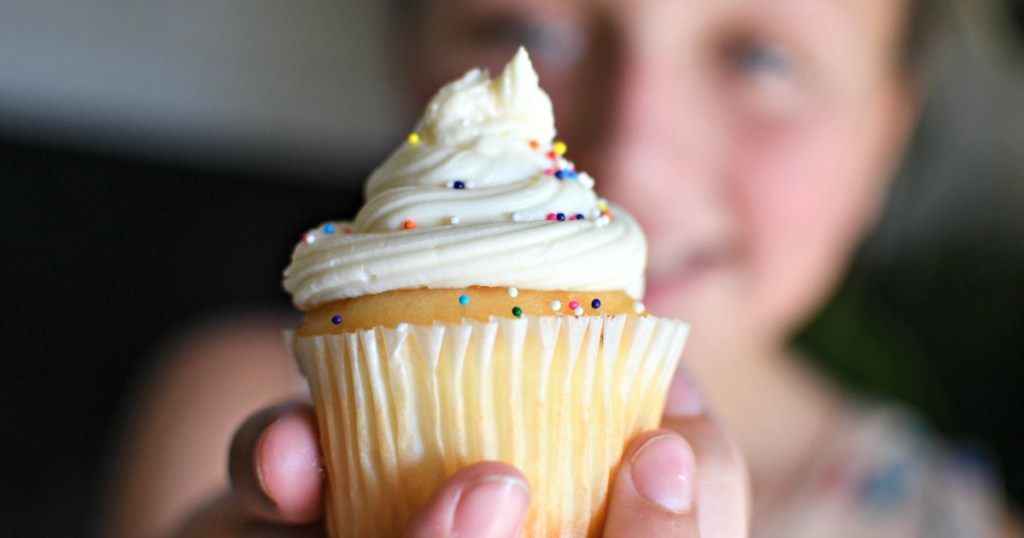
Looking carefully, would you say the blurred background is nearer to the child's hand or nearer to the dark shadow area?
the dark shadow area

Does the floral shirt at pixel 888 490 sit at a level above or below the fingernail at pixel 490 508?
below

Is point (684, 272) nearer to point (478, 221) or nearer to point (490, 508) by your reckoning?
point (478, 221)

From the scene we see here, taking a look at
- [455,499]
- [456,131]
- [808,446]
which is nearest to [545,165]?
[456,131]

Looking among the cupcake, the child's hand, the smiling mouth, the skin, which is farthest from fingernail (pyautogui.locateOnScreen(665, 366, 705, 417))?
the smiling mouth

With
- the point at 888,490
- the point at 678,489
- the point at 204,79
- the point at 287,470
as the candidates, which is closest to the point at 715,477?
the point at 678,489

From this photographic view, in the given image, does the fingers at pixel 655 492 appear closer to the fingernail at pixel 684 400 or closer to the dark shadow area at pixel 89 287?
the fingernail at pixel 684 400

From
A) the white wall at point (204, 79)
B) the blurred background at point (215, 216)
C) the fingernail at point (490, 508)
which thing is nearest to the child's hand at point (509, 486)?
the fingernail at point (490, 508)

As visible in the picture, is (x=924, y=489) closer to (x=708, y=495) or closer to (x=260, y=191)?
(x=708, y=495)
